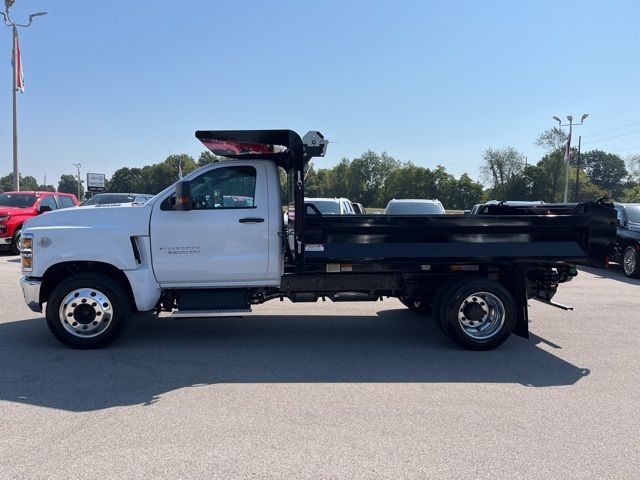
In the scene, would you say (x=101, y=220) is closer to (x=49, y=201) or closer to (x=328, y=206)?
(x=328, y=206)

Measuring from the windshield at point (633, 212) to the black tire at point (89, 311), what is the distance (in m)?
13.3

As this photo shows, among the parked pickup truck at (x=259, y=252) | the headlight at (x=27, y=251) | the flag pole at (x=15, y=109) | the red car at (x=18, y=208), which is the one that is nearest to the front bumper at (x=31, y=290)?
the parked pickup truck at (x=259, y=252)

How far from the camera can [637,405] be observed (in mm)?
4598

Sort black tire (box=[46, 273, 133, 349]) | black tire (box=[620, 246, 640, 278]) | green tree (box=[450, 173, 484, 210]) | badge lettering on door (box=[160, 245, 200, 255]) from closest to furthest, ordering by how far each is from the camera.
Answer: black tire (box=[46, 273, 133, 349]), badge lettering on door (box=[160, 245, 200, 255]), black tire (box=[620, 246, 640, 278]), green tree (box=[450, 173, 484, 210])

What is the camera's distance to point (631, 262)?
1287 cm

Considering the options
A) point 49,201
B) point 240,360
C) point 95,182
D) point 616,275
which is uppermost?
point 95,182

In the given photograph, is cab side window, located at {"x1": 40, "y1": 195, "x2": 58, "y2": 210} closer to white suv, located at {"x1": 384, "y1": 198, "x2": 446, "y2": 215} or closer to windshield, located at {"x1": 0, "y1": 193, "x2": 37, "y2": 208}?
windshield, located at {"x1": 0, "y1": 193, "x2": 37, "y2": 208}

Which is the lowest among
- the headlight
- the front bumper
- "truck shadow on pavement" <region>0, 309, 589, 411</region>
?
"truck shadow on pavement" <region>0, 309, 589, 411</region>

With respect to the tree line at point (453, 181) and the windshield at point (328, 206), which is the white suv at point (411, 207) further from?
the tree line at point (453, 181)

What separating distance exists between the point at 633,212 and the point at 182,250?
516 inches

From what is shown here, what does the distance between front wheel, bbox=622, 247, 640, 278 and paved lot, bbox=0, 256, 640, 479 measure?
6.32 meters

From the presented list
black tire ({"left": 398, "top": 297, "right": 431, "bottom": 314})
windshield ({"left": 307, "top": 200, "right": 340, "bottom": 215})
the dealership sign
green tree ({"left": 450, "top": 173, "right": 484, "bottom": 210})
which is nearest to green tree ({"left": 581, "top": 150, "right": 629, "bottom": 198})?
green tree ({"left": 450, "top": 173, "right": 484, "bottom": 210})

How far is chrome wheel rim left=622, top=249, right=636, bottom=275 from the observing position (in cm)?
1278

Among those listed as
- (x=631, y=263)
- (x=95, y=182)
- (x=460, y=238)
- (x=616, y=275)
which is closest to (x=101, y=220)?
(x=460, y=238)
